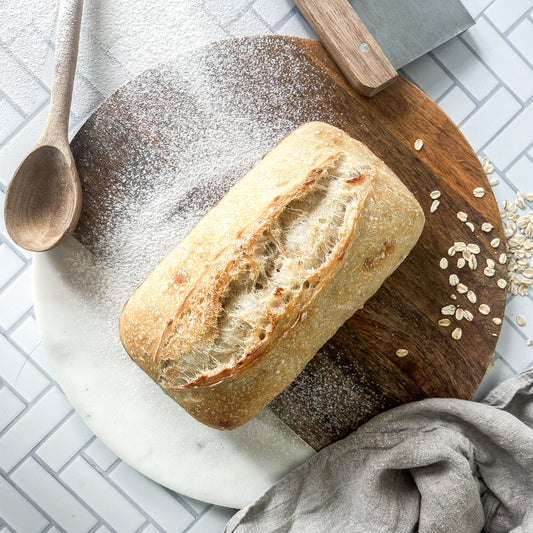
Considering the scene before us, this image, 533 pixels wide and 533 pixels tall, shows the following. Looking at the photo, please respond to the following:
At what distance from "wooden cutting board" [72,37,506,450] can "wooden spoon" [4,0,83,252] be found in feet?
0.20

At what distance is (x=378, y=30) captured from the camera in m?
1.43

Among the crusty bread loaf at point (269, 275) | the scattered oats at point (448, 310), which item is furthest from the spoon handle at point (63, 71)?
the scattered oats at point (448, 310)

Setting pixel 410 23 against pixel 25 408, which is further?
pixel 25 408

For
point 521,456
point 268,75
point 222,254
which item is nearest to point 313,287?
point 222,254

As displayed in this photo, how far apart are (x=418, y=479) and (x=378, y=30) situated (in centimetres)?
125

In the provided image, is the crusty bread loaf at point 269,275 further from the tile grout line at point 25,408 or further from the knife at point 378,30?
the tile grout line at point 25,408

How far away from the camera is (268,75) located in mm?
1453

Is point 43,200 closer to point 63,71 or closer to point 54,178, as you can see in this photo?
point 54,178

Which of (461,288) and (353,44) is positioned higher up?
(353,44)

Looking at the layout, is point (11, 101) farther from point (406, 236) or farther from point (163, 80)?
point (406, 236)

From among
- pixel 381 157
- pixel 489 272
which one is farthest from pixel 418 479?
pixel 381 157

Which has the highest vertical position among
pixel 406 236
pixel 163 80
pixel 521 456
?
pixel 163 80

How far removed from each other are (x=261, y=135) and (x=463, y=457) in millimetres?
1041

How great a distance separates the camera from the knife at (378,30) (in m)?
1.39
